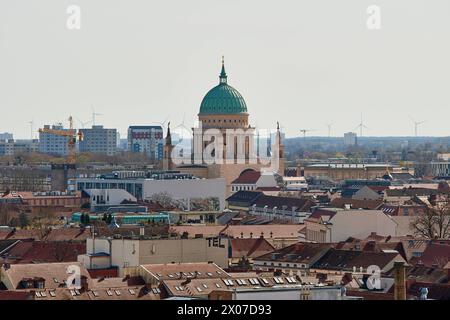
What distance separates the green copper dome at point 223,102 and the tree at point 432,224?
47275mm

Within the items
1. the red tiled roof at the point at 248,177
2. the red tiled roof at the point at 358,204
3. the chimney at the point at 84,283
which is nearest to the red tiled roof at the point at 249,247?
the red tiled roof at the point at 358,204

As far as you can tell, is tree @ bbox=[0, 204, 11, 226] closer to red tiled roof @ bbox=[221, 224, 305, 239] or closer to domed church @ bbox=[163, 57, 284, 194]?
red tiled roof @ bbox=[221, 224, 305, 239]

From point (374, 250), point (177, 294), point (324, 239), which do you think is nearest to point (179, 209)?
point (324, 239)

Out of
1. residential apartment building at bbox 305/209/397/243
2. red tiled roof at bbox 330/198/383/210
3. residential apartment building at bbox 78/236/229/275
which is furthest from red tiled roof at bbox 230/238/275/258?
red tiled roof at bbox 330/198/383/210

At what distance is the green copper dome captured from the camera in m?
107

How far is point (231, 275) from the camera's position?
114ft

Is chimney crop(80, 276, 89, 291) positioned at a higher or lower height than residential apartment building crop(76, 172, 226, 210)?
lower

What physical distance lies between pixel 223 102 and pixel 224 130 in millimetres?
2008

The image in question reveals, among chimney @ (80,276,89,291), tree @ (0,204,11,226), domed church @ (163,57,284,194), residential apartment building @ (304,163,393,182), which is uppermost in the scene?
domed church @ (163,57,284,194)

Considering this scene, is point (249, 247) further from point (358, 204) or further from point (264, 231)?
point (358, 204)

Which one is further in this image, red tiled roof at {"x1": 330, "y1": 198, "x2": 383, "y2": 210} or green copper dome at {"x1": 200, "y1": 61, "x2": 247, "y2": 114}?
green copper dome at {"x1": 200, "y1": 61, "x2": 247, "y2": 114}

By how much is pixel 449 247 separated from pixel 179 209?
118ft

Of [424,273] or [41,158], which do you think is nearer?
[424,273]
